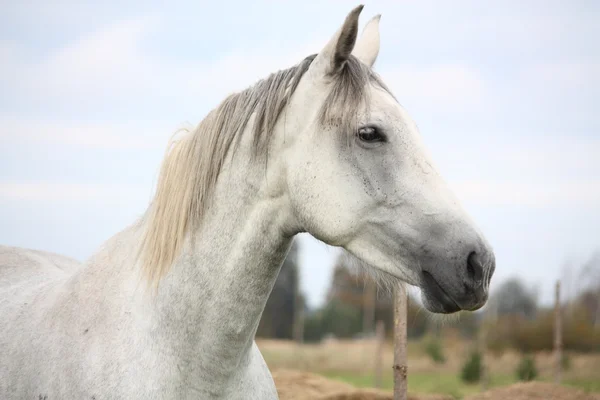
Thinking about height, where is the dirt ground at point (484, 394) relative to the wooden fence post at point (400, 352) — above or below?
below

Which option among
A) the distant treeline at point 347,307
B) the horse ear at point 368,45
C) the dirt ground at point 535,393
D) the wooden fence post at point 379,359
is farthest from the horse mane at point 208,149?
the distant treeline at point 347,307

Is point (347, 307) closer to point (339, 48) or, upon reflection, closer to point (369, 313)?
point (369, 313)

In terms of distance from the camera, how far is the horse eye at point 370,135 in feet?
8.74

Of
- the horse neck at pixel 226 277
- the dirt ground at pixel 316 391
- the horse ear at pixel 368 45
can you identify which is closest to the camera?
the horse neck at pixel 226 277

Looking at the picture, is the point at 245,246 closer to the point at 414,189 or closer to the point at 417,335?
the point at 414,189

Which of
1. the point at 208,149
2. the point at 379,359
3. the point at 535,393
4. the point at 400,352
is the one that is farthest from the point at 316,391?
the point at 379,359

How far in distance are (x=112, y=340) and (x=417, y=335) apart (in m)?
39.3

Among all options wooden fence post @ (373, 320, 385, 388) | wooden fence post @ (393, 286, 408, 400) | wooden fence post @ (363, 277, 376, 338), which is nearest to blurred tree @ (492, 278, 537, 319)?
wooden fence post @ (363, 277, 376, 338)

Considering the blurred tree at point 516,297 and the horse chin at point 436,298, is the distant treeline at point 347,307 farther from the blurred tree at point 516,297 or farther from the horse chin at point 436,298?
the horse chin at point 436,298

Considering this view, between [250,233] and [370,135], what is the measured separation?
2.46ft

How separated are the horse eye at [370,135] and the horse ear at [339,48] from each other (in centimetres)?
34

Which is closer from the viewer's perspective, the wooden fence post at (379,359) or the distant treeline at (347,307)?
the wooden fence post at (379,359)

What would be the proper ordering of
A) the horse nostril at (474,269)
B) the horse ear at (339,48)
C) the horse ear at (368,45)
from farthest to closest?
the horse ear at (368,45), the horse ear at (339,48), the horse nostril at (474,269)

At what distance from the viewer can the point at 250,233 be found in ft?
9.33
